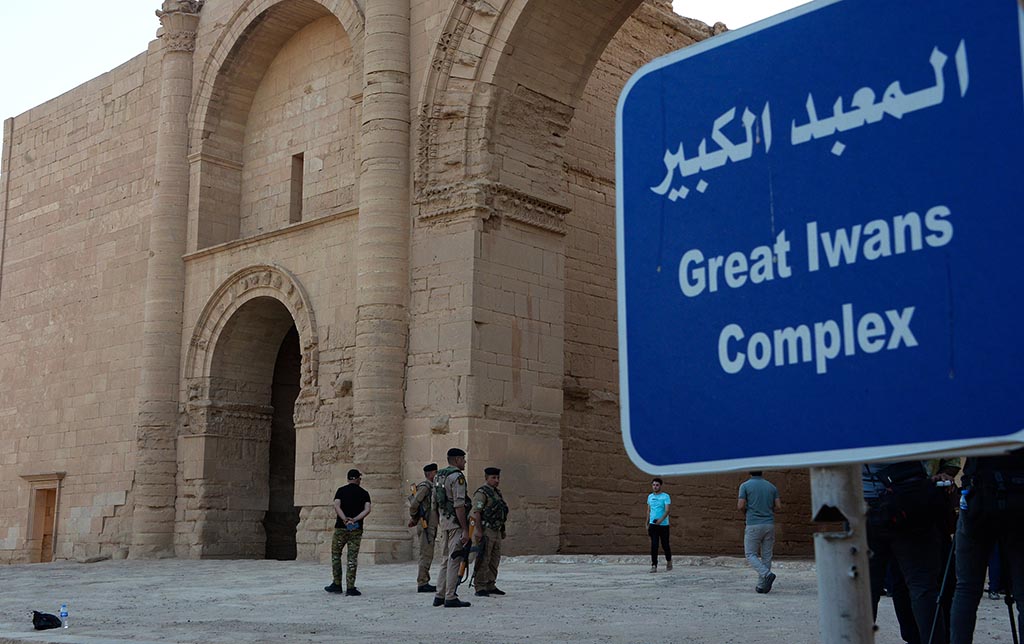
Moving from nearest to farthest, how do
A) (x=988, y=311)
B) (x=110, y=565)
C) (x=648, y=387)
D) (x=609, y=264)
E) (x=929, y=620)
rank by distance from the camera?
(x=988, y=311) → (x=648, y=387) → (x=929, y=620) → (x=110, y=565) → (x=609, y=264)

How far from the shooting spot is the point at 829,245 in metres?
1.37

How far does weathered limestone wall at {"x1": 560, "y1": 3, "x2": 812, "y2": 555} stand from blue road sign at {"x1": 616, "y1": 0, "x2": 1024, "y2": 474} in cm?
1589

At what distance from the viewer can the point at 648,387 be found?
1531mm

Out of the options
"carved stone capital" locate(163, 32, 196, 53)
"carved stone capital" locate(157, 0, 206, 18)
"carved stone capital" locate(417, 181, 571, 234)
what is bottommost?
"carved stone capital" locate(417, 181, 571, 234)

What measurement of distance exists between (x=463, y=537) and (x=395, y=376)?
5.94m

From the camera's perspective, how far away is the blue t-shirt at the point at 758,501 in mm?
10500

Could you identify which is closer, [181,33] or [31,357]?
[181,33]

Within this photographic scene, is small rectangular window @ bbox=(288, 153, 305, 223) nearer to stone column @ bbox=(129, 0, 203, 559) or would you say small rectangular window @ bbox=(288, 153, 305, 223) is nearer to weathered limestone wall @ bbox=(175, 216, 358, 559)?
weathered limestone wall @ bbox=(175, 216, 358, 559)

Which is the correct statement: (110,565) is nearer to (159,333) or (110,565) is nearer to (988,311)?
(159,333)

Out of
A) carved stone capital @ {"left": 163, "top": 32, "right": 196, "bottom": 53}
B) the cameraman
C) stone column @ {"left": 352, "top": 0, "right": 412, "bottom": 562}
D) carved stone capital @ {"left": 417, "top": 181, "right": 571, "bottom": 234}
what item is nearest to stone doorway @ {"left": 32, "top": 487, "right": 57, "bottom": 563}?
carved stone capital @ {"left": 163, "top": 32, "right": 196, "bottom": 53}

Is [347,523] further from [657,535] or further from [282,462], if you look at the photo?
[282,462]

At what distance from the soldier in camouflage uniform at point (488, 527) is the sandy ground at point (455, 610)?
0.23 meters

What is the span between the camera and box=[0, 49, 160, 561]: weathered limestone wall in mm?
20688

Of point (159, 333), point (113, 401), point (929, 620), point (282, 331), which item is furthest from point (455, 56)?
point (929, 620)
